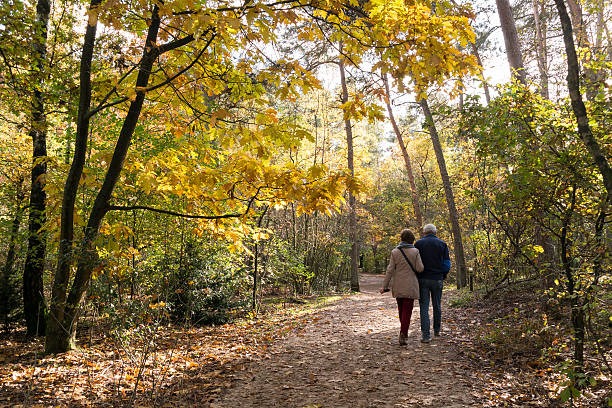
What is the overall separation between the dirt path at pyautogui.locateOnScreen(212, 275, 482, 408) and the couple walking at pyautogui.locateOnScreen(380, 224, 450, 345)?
49cm

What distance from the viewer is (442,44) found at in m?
3.94

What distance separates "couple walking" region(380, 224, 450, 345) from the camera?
629cm

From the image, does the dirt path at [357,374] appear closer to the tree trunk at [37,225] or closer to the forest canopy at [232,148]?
the forest canopy at [232,148]

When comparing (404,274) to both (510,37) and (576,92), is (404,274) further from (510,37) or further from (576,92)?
(510,37)

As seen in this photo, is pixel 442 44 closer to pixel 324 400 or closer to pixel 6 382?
pixel 324 400

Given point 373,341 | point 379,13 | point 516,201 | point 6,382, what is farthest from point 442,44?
point 6,382

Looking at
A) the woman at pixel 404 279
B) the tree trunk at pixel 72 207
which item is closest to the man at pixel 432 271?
the woman at pixel 404 279

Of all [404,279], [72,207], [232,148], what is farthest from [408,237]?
[72,207]

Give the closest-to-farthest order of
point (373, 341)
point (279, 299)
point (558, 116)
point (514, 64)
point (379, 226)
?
1. point (558, 116)
2. point (373, 341)
3. point (514, 64)
4. point (279, 299)
5. point (379, 226)

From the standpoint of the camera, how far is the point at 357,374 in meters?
5.22

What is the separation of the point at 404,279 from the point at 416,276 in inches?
→ 9.3

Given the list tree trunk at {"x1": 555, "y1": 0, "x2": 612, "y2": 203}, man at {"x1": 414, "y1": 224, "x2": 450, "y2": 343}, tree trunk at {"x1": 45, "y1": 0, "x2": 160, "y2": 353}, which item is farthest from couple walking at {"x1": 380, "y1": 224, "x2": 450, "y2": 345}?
tree trunk at {"x1": 45, "y1": 0, "x2": 160, "y2": 353}

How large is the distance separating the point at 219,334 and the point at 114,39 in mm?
6385

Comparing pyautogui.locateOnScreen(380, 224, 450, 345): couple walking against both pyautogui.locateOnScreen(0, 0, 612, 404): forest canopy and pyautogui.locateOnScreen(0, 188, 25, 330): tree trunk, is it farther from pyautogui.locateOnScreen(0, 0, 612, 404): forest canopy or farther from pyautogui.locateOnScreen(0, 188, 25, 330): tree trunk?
pyautogui.locateOnScreen(0, 188, 25, 330): tree trunk
